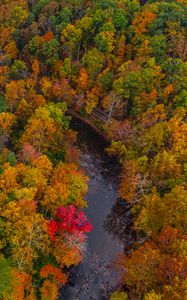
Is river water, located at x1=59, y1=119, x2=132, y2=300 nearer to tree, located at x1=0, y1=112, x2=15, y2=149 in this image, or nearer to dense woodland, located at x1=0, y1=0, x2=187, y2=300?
dense woodland, located at x1=0, y1=0, x2=187, y2=300

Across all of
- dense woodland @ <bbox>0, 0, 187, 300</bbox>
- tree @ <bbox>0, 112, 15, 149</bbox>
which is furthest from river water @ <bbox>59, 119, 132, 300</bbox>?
tree @ <bbox>0, 112, 15, 149</bbox>

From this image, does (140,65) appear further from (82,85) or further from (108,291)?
(108,291)

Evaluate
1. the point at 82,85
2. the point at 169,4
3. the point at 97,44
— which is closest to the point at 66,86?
the point at 82,85

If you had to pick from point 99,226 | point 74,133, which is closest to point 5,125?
point 74,133

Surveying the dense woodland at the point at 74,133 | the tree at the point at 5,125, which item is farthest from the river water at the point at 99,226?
the tree at the point at 5,125

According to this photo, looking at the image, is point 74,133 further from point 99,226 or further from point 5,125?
point 99,226

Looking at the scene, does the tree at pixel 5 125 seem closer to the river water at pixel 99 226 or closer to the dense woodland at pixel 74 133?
the dense woodland at pixel 74 133
